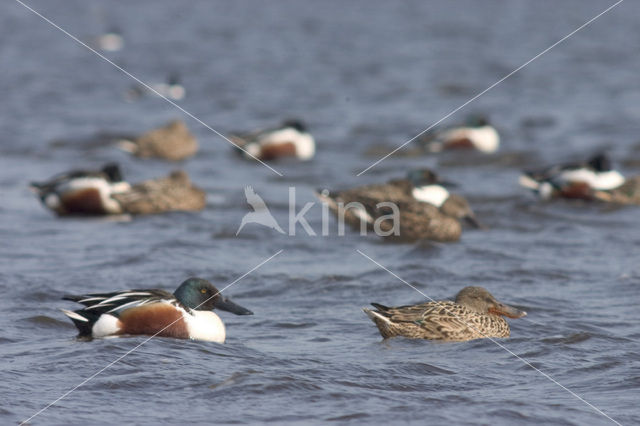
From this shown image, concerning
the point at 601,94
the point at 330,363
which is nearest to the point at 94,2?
the point at 601,94

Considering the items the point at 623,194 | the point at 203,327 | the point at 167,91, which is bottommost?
the point at 203,327

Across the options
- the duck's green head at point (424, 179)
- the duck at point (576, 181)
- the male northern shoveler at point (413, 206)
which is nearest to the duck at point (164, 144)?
the male northern shoveler at point (413, 206)

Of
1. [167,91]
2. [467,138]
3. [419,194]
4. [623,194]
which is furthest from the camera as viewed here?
[167,91]

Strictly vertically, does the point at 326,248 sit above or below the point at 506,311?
above

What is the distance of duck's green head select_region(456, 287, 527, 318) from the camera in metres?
7.80

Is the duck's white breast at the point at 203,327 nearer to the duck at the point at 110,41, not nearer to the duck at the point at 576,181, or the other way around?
the duck at the point at 576,181

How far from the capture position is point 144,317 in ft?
23.3

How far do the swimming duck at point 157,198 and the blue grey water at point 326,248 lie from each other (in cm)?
17

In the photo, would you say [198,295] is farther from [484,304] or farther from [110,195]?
[110,195]

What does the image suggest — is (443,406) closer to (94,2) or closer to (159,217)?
(159,217)

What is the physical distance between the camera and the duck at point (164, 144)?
1535 centimetres

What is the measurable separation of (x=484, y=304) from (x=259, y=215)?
182 inches

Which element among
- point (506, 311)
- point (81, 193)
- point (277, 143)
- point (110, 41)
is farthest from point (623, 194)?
point (110, 41)

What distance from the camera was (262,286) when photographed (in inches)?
359
